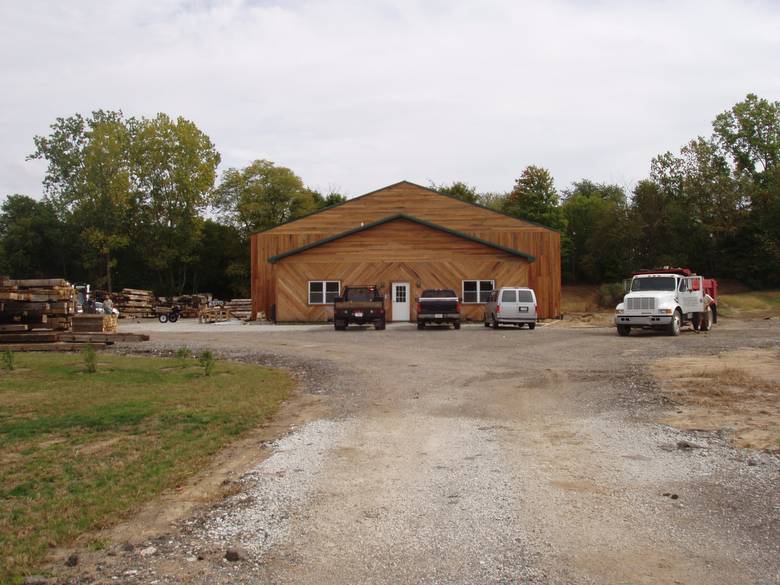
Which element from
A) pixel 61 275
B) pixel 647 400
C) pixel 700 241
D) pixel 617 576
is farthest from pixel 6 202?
pixel 617 576

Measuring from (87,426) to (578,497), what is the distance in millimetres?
6274

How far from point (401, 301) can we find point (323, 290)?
414cm

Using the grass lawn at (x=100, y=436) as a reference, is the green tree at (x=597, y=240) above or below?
above

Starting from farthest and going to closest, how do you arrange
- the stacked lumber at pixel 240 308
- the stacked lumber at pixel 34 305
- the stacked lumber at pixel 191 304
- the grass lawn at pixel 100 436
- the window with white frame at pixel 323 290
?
the stacked lumber at pixel 191 304
the stacked lumber at pixel 240 308
the window with white frame at pixel 323 290
the stacked lumber at pixel 34 305
the grass lawn at pixel 100 436

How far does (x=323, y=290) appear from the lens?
3619 cm

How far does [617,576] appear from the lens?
4.26 meters

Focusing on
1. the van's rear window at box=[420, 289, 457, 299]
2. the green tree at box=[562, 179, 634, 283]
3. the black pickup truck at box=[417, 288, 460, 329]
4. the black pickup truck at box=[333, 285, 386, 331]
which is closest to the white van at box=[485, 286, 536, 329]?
the black pickup truck at box=[417, 288, 460, 329]

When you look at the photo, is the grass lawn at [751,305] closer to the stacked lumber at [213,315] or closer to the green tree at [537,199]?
the green tree at [537,199]

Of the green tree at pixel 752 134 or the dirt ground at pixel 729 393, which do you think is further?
the green tree at pixel 752 134

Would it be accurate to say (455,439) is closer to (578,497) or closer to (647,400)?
(578,497)

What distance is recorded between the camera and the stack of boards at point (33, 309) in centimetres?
2055

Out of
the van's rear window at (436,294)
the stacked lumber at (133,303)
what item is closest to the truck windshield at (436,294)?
the van's rear window at (436,294)

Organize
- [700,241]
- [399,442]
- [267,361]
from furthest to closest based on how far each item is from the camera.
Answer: [700,241]
[267,361]
[399,442]

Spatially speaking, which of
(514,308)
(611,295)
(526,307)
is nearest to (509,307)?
(514,308)
